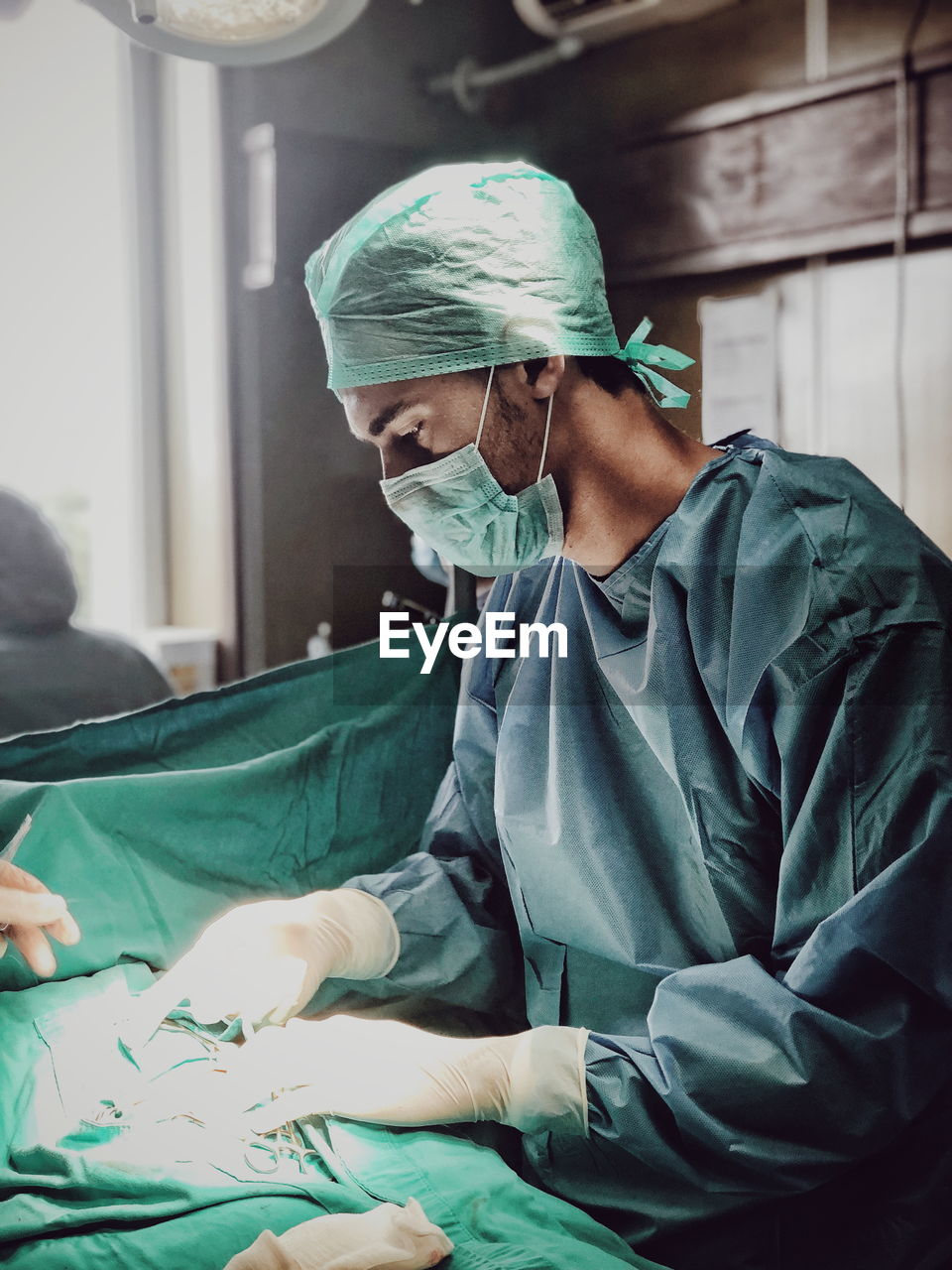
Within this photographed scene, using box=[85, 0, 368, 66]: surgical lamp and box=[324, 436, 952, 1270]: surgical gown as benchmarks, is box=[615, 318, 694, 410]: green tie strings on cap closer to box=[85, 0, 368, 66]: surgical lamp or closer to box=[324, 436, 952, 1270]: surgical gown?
box=[324, 436, 952, 1270]: surgical gown

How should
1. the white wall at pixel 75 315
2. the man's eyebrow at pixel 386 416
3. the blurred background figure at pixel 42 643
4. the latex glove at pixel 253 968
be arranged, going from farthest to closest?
the white wall at pixel 75 315, the blurred background figure at pixel 42 643, the latex glove at pixel 253 968, the man's eyebrow at pixel 386 416

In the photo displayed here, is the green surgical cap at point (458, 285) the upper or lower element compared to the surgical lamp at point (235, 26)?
lower

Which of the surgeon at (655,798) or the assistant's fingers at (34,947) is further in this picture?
the assistant's fingers at (34,947)

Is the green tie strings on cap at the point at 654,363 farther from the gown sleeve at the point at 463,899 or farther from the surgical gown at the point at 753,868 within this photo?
the gown sleeve at the point at 463,899

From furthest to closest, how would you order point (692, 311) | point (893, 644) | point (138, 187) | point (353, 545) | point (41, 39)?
point (138, 187) < point (41, 39) < point (353, 545) < point (692, 311) < point (893, 644)

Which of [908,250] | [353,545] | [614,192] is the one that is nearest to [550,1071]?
[353,545]

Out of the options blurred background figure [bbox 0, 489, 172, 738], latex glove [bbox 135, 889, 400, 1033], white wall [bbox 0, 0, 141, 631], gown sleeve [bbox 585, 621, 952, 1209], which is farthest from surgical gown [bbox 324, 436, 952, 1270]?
→ white wall [bbox 0, 0, 141, 631]

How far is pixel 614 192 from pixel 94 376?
59.0 inches

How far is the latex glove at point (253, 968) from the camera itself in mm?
1135

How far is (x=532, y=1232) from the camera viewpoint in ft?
2.83

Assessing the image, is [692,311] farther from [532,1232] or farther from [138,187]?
[138,187]

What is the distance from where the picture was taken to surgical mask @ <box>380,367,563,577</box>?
40.7 inches

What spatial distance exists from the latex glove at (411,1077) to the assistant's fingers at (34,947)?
226mm

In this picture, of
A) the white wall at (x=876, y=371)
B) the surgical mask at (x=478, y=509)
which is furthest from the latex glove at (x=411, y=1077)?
the white wall at (x=876, y=371)
